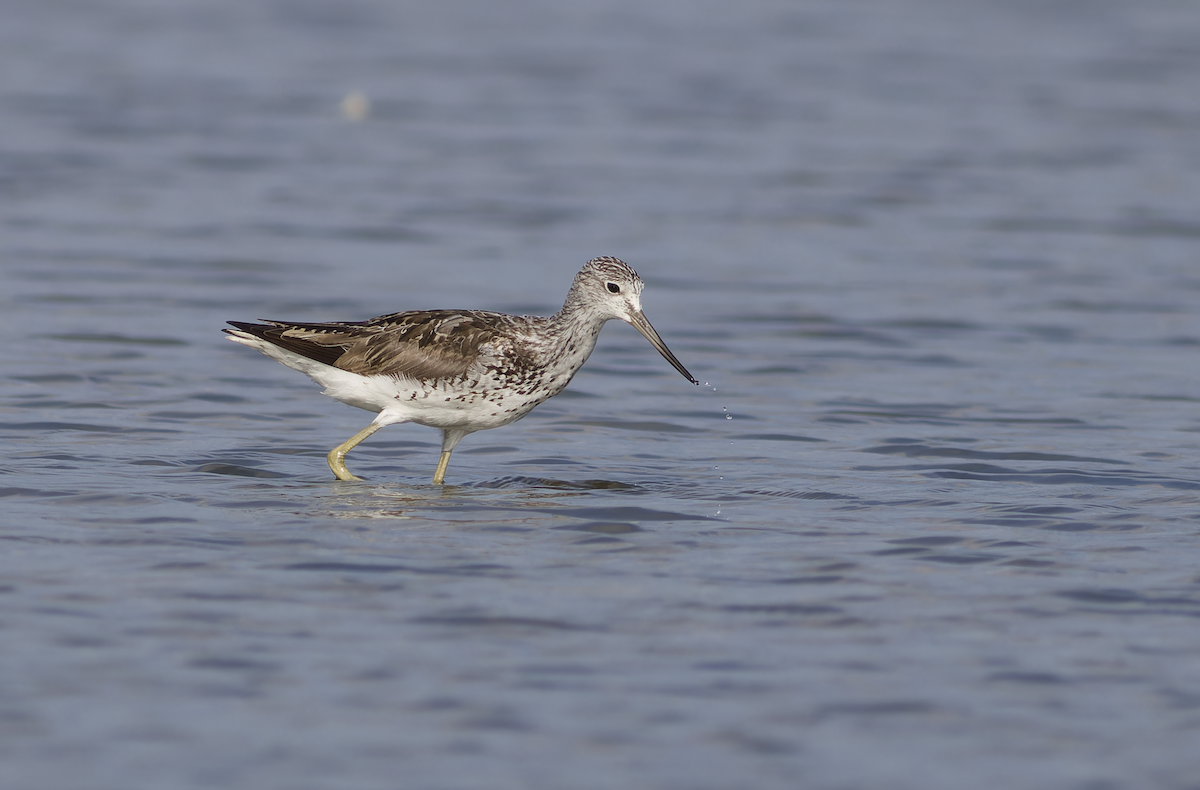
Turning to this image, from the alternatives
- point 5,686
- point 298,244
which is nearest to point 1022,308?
point 298,244

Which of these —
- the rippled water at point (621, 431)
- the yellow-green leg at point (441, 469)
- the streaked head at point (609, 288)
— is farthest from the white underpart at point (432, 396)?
the rippled water at point (621, 431)

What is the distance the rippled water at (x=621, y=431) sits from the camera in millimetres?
6922

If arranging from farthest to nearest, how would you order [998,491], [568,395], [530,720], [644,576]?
[568,395] → [998,491] → [644,576] → [530,720]

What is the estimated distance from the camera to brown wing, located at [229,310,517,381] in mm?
10836

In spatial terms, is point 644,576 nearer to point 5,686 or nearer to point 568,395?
point 5,686

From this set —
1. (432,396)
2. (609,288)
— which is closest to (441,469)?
(432,396)

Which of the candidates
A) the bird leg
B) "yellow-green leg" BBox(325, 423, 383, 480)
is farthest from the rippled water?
the bird leg

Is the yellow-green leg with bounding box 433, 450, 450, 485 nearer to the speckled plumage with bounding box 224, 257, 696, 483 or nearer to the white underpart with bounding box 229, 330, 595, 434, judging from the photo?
the speckled plumage with bounding box 224, 257, 696, 483

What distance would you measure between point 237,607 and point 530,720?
73.0 inches

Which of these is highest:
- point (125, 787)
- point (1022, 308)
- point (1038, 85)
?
point (1038, 85)

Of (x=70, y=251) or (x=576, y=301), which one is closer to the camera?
(x=576, y=301)

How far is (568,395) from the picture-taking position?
14.1m

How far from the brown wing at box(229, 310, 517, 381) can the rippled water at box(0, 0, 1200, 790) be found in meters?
0.77

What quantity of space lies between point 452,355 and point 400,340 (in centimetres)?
39
